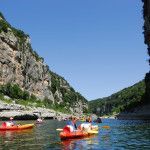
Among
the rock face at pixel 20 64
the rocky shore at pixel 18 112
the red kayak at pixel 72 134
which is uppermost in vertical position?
the rock face at pixel 20 64

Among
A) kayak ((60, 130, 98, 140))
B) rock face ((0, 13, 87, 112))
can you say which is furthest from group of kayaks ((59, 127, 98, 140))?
rock face ((0, 13, 87, 112))

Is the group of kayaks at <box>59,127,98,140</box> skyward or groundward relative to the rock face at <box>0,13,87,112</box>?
groundward

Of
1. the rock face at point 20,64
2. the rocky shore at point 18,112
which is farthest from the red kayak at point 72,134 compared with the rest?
the rock face at point 20,64

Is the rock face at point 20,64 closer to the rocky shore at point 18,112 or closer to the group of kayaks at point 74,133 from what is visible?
the rocky shore at point 18,112

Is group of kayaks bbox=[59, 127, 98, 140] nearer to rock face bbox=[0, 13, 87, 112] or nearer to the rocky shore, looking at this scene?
the rocky shore

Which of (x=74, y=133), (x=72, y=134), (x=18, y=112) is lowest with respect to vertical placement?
(x=72, y=134)

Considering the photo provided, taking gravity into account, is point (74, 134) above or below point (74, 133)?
below

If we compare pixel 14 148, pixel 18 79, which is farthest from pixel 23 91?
pixel 14 148

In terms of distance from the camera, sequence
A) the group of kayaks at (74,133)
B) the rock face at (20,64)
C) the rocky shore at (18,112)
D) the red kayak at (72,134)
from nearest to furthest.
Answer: the red kayak at (72,134), the group of kayaks at (74,133), the rocky shore at (18,112), the rock face at (20,64)

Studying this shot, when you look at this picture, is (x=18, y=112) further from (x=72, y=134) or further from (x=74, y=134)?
(x=72, y=134)

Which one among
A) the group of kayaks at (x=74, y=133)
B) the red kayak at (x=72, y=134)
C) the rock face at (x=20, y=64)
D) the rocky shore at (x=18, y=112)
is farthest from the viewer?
the rock face at (x=20, y=64)

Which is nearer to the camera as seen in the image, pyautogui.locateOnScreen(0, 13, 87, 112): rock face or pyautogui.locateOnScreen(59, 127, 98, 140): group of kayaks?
pyautogui.locateOnScreen(59, 127, 98, 140): group of kayaks

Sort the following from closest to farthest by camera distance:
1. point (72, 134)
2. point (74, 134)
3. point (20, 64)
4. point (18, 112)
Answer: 1. point (72, 134)
2. point (74, 134)
3. point (18, 112)
4. point (20, 64)

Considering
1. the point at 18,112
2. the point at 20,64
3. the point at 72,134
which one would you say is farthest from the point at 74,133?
the point at 20,64
